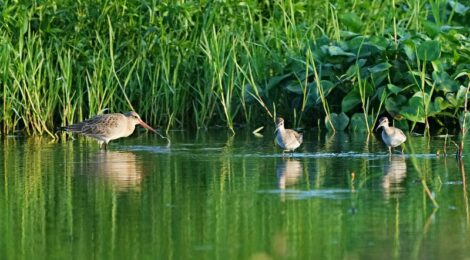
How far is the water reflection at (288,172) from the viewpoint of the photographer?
10906 millimetres

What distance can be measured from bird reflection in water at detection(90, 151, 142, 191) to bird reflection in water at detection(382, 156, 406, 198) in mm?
2054

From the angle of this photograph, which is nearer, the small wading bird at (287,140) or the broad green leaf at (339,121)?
the small wading bird at (287,140)

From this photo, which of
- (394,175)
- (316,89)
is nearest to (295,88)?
(316,89)

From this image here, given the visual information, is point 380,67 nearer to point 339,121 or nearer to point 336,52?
point 336,52

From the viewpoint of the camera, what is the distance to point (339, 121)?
15.5 metres

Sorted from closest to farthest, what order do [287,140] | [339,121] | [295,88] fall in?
[287,140], [339,121], [295,88]

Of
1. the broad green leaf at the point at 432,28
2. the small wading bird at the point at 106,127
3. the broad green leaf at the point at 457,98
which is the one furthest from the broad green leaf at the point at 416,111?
the small wading bird at the point at 106,127

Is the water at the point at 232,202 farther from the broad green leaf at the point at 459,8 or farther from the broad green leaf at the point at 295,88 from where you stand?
the broad green leaf at the point at 459,8

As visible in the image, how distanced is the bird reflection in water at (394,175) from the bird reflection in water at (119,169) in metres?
2.05

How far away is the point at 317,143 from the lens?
14250 millimetres

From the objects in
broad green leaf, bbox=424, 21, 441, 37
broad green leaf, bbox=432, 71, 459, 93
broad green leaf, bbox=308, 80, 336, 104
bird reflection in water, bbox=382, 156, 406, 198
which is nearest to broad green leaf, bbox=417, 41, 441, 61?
broad green leaf, bbox=432, 71, 459, 93

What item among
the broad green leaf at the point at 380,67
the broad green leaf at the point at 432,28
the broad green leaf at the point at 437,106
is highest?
the broad green leaf at the point at 432,28

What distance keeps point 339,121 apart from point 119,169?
403cm

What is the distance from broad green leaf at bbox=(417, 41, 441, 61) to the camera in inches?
598
